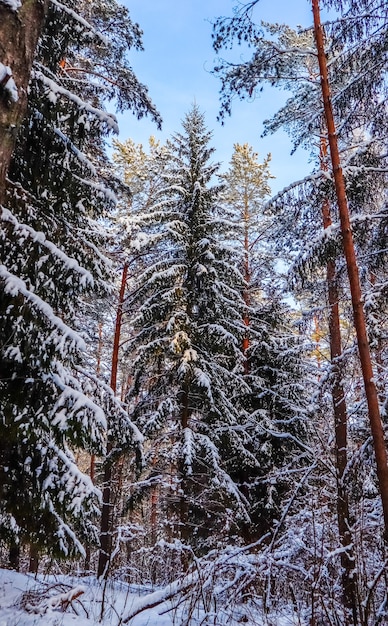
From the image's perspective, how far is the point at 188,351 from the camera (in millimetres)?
10438

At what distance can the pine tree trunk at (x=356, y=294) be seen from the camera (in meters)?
5.42

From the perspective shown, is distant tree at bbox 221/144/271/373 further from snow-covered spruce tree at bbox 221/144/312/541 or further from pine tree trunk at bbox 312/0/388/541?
pine tree trunk at bbox 312/0/388/541

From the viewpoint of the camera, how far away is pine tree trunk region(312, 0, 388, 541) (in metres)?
5.42

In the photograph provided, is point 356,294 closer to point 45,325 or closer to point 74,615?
point 45,325

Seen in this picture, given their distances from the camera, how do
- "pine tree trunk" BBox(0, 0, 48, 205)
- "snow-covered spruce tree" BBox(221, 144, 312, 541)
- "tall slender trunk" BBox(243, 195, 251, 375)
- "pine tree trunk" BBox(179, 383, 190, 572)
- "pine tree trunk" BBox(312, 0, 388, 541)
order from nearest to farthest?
"pine tree trunk" BBox(0, 0, 48, 205) < "pine tree trunk" BBox(312, 0, 388, 541) < "pine tree trunk" BBox(179, 383, 190, 572) < "snow-covered spruce tree" BBox(221, 144, 312, 541) < "tall slender trunk" BBox(243, 195, 251, 375)

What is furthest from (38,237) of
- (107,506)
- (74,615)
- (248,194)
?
(248,194)

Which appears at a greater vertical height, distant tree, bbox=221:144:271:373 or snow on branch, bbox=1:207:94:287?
distant tree, bbox=221:144:271:373

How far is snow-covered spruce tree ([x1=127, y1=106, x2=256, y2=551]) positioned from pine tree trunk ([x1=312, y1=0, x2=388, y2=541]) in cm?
484

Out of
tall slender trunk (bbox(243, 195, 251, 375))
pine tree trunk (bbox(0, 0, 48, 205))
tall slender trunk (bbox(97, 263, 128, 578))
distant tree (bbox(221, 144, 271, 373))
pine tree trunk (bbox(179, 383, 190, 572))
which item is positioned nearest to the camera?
pine tree trunk (bbox(0, 0, 48, 205))

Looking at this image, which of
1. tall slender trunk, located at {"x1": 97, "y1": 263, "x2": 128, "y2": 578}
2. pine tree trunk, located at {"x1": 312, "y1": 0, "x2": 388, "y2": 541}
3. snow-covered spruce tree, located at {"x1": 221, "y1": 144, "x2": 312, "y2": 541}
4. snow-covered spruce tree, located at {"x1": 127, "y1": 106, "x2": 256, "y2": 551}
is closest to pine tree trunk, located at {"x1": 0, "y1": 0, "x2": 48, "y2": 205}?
pine tree trunk, located at {"x1": 312, "y1": 0, "x2": 388, "y2": 541}

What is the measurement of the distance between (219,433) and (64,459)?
6168 mm

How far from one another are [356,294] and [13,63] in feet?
16.9

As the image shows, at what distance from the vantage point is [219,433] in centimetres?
1107

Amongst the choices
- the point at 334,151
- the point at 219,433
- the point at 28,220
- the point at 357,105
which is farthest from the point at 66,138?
the point at 219,433
